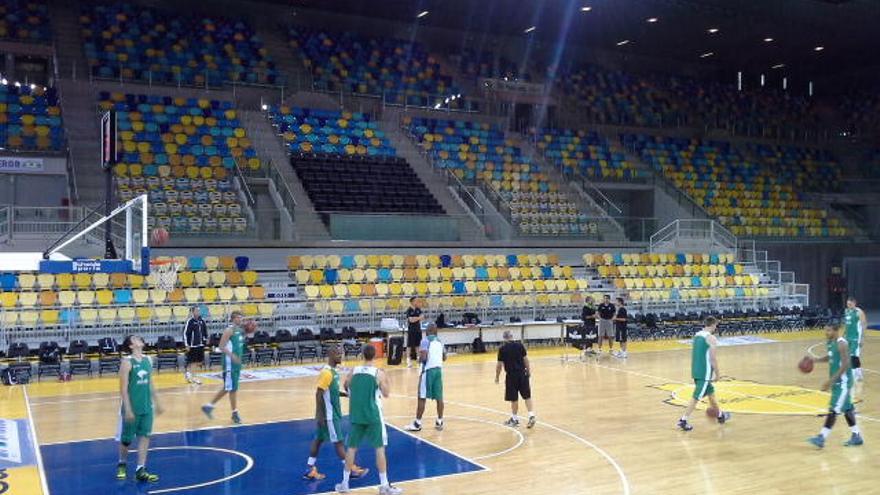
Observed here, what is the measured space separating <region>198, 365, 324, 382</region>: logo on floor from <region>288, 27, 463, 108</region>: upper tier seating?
17640mm

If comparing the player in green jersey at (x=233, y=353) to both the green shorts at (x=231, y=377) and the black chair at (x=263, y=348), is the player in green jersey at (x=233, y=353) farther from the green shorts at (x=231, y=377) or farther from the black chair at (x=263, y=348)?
the black chair at (x=263, y=348)

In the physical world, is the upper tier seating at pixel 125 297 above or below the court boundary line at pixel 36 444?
above

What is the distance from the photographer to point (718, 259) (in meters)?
30.1

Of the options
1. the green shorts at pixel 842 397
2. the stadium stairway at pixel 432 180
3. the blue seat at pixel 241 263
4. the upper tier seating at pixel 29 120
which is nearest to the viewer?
the green shorts at pixel 842 397

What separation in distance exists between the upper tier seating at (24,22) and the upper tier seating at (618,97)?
22422mm

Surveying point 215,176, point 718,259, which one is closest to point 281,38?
point 215,176

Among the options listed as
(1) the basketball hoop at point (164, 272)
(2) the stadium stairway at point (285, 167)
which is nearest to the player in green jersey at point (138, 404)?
(1) the basketball hoop at point (164, 272)

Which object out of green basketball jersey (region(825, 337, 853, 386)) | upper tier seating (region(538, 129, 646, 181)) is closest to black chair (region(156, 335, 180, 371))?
green basketball jersey (region(825, 337, 853, 386))

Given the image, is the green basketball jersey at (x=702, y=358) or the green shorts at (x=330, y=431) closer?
the green shorts at (x=330, y=431)

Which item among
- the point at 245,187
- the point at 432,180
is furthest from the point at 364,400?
the point at 432,180

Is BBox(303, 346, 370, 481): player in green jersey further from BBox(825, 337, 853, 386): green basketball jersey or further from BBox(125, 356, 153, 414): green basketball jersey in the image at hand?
BBox(825, 337, 853, 386): green basketball jersey

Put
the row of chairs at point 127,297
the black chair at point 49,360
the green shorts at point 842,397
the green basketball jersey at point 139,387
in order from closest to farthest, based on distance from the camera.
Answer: the green basketball jersey at point 139,387, the green shorts at point 842,397, the black chair at point 49,360, the row of chairs at point 127,297

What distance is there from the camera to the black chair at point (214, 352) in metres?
19.2

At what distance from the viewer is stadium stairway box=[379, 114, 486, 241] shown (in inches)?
1101
